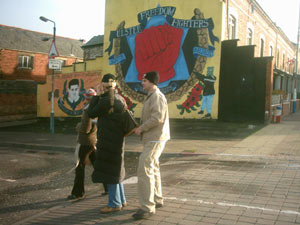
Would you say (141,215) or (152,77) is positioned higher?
(152,77)

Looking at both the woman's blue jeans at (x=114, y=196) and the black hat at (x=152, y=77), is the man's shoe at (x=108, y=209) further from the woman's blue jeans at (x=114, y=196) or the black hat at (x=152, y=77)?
the black hat at (x=152, y=77)

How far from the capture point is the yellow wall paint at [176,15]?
15055mm

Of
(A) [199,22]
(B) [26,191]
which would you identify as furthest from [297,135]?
(B) [26,191]

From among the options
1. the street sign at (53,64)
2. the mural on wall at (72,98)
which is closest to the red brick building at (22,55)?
the mural on wall at (72,98)

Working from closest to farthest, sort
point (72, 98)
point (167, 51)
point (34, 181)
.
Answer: point (34, 181) → point (167, 51) → point (72, 98)

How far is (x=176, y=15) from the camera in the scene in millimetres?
16031

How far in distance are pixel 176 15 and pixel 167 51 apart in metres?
1.87

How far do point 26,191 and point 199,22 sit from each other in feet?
39.9

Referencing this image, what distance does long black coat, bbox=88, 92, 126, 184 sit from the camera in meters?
4.28

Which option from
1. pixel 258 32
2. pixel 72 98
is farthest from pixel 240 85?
pixel 72 98

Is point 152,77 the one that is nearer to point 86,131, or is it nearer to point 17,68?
point 86,131

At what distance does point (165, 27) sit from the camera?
53.4ft

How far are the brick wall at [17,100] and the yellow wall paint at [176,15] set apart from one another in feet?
26.1

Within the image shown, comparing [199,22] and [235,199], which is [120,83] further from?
[235,199]
